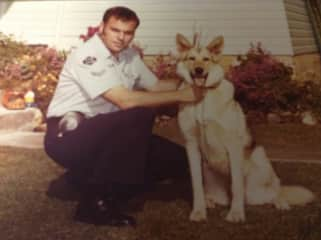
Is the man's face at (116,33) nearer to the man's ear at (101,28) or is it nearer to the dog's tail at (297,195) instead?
the man's ear at (101,28)

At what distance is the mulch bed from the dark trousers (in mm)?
140

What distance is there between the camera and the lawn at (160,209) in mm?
2676

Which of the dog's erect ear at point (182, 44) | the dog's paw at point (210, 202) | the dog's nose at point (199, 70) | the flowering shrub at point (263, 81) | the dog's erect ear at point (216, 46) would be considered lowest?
the dog's paw at point (210, 202)

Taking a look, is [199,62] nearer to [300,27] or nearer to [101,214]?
[300,27]

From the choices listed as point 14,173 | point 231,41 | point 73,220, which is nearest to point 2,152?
point 14,173

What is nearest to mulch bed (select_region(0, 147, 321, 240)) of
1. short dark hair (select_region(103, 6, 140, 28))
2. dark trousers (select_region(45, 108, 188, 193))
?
dark trousers (select_region(45, 108, 188, 193))

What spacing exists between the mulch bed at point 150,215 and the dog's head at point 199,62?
0.53 meters

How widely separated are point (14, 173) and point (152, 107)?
923 mm

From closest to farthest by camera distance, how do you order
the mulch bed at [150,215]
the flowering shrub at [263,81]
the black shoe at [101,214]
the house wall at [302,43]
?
the mulch bed at [150,215] < the black shoe at [101,214] < the flowering shrub at [263,81] < the house wall at [302,43]

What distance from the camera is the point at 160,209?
9.41 ft

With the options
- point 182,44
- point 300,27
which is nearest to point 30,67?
point 182,44

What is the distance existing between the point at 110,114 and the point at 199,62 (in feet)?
1.69

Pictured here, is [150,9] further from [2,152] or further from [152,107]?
[2,152]

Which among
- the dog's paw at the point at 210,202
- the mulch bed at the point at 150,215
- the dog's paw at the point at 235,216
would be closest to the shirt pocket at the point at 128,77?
the mulch bed at the point at 150,215
